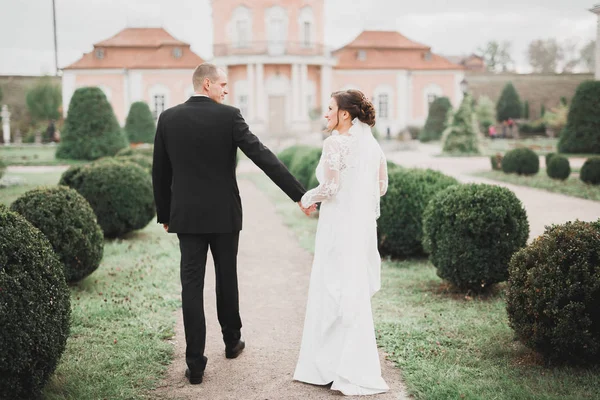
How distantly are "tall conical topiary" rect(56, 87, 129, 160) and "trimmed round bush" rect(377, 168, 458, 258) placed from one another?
1745 cm

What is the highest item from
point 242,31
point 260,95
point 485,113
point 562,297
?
point 242,31

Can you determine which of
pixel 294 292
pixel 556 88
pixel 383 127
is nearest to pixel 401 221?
pixel 294 292

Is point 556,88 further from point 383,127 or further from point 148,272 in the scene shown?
point 148,272

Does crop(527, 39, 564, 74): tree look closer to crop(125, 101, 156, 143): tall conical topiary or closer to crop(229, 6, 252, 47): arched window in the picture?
crop(229, 6, 252, 47): arched window

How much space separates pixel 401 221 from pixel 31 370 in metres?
5.29

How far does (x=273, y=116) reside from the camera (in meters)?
39.4

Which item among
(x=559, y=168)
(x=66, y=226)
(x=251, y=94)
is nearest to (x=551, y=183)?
(x=559, y=168)

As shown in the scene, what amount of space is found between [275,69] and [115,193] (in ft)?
101

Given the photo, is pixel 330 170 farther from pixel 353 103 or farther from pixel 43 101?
pixel 43 101

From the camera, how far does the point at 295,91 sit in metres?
38.3

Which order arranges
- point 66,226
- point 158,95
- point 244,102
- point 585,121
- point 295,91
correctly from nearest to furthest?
1. point 66,226
2. point 585,121
3. point 295,91
4. point 244,102
5. point 158,95

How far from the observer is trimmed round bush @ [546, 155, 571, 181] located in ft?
51.2

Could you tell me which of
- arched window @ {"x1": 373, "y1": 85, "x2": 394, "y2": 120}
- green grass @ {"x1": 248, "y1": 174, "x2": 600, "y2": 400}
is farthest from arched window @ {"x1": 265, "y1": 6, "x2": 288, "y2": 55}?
green grass @ {"x1": 248, "y1": 174, "x2": 600, "y2": 400}

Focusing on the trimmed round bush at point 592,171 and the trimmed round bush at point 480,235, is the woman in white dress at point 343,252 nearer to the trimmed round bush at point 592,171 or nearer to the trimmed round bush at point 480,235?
the trimmed round bush at point 480,235
